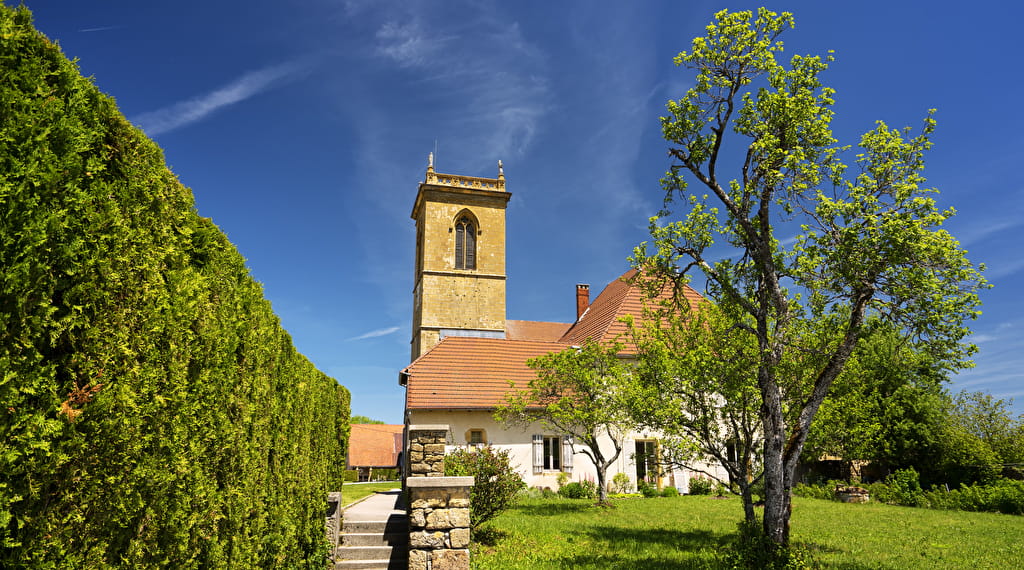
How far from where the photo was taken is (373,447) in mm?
33875

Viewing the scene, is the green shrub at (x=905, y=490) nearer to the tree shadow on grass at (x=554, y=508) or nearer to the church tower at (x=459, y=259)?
the tree shadow on grass at (x=554, y=508)

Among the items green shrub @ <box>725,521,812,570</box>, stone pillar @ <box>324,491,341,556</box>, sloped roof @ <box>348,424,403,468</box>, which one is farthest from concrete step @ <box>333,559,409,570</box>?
sloped roof @ <box>348,424,403,468</box>

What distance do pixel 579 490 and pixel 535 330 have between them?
14607mm

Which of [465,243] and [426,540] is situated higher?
[465,243]

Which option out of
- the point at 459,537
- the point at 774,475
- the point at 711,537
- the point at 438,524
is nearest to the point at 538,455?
the point at 711,537

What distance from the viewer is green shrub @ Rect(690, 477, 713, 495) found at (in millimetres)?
19878

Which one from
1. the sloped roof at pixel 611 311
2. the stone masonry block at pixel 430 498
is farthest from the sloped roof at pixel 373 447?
the stone masonry block at pixel 430 498

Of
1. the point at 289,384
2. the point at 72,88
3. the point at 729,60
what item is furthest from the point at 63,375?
the point at 729,60

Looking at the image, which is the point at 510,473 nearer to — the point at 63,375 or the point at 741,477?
the point at 741,477

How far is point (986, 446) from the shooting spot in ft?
62.1

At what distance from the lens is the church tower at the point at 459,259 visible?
29.7 m

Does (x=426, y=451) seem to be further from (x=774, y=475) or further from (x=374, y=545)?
(x=774, y=475)

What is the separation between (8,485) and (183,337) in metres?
1.27

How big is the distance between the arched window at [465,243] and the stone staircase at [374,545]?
2122 cm
